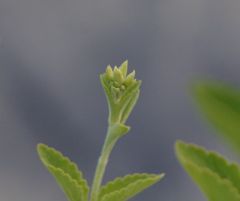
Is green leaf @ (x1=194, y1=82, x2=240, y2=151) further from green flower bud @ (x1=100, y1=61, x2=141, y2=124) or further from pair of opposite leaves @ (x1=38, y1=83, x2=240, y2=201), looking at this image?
green flower bud @ (x1=100, y1=61, x2=141, y2=124)

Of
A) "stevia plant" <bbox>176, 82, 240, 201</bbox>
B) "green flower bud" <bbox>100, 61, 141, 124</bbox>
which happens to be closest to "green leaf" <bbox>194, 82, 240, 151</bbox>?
"stevia plant" <bbox>176, 82, 240, 201</bbox>

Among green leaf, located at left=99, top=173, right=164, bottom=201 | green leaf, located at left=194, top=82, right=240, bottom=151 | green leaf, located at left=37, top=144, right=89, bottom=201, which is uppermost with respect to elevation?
green leaf, located at left=37, top=144, right=89, bottom=201

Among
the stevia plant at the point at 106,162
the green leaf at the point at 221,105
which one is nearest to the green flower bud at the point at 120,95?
the stevia plant at the point at 106,162

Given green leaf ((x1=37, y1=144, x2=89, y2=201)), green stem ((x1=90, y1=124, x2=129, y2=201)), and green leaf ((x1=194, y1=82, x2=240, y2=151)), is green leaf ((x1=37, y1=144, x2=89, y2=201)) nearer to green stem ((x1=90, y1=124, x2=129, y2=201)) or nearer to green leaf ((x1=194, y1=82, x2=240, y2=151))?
green stem ((x1=90, y1=124, x2=129, y2=201))

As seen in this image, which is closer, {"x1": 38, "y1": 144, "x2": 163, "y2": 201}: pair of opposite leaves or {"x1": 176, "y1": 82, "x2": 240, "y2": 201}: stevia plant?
{"x1": 176, "y1": 82, "x2": 240, "y2": 201}: stevia plant

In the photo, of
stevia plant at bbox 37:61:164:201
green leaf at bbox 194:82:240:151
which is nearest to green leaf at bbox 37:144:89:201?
stevia plant at bbox 37:61:164:201

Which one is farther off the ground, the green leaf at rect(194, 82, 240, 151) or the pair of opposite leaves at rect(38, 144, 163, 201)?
the pair of opposite leaves at rect(38, 144, 163, 201)

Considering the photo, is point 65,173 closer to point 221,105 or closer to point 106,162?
point 106,162
